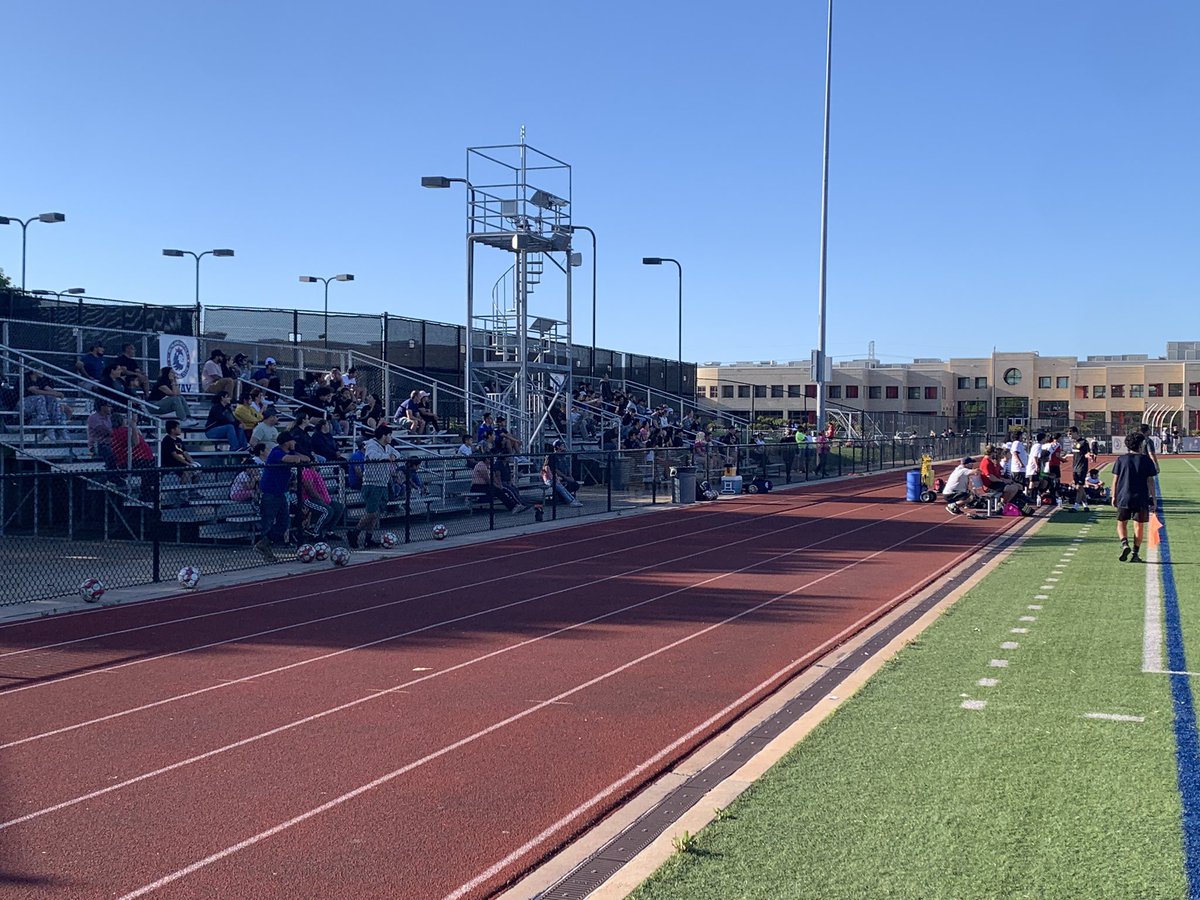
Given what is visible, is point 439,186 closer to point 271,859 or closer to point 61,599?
point 61,599

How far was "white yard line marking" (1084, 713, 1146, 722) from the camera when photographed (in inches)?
283

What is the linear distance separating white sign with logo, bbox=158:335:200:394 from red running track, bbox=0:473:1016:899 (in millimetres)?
9157

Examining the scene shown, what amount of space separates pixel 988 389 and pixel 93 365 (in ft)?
305

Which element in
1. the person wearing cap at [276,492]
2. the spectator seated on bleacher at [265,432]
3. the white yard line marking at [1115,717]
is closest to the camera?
the white yard line marking at [1115,717]

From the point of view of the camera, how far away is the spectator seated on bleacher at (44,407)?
1916 centimetres

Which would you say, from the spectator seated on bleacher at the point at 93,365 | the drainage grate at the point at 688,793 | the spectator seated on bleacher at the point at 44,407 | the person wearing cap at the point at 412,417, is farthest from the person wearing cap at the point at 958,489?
the spectator seated on bleacher at the point at 44,407

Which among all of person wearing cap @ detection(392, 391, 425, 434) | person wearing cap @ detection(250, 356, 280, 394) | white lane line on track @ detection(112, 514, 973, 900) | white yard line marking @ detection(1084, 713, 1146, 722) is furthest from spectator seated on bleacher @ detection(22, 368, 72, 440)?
white yard line marking @ detection(1084, 713, 1146, 722)

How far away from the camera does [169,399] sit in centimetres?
1945

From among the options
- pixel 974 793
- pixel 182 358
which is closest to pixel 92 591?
pixel 974 793

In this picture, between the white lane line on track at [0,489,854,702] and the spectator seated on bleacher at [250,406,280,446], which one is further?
the spectator seated on bleacher at [250,406,280,446]

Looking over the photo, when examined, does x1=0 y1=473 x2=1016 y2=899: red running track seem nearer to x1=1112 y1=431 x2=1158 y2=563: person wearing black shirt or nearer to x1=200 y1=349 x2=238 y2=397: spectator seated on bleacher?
x1=1112 y1=431 x2=1158 y2=563: person wearing black shirt

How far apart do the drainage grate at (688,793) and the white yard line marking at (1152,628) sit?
212 cm

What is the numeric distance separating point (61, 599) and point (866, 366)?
323ft

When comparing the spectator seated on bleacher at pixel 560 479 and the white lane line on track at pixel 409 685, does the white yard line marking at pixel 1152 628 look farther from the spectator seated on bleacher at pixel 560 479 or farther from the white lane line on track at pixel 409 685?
the spectator seated on bleacher at pixel 560 479
